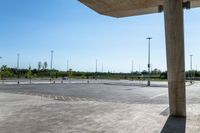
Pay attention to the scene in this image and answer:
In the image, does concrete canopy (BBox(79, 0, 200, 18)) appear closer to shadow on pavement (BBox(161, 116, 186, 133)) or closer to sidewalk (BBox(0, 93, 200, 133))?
shadow on pavement (BBox(161, 116, 186, 133))

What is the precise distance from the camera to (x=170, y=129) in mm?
10344

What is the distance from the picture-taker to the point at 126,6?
1675 centimetres

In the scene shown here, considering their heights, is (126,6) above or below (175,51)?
above

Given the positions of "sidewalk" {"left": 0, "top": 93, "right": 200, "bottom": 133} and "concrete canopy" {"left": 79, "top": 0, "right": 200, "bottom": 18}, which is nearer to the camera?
"sidewalk" {"left": 0, "top": 93, "right": 200, "bottom": 133}

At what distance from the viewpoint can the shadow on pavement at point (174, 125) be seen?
10.2m

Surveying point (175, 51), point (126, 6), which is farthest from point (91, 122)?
point (126, 6)

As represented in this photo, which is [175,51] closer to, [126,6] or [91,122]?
[126,6]

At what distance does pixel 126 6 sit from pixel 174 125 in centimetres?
844

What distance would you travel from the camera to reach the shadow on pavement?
33.3 ft

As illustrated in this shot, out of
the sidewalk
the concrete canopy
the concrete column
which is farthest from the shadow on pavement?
the concrete canopy

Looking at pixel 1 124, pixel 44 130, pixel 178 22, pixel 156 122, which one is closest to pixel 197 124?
pixel 156 122

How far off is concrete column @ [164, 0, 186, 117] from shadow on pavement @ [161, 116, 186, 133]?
902mm

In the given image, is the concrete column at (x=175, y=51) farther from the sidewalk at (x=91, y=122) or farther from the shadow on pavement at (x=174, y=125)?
the sidewalk at (x=91, y=122)

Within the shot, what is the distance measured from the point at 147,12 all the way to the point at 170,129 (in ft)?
32.4
